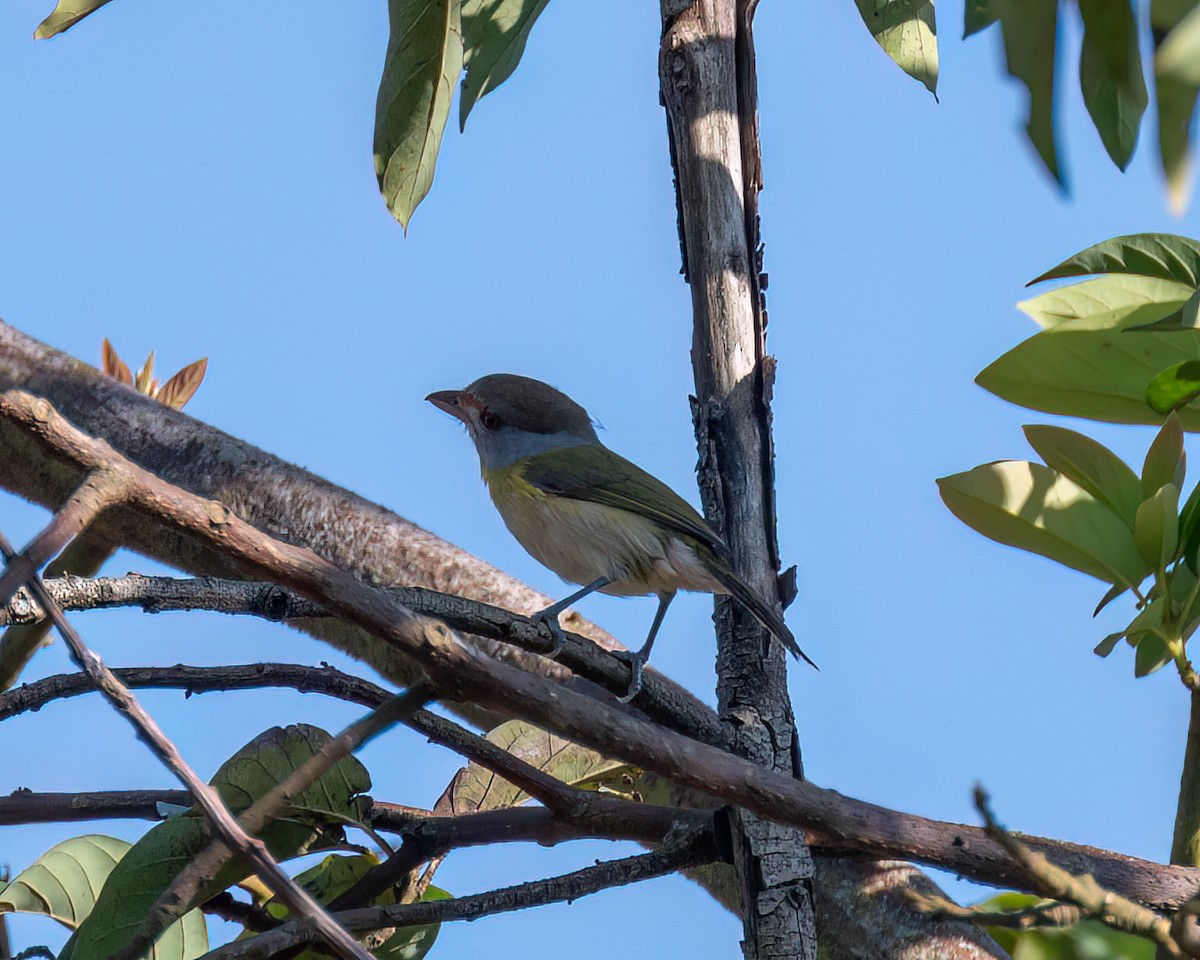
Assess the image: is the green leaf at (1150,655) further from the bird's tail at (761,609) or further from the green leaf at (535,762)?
the green leaf at (535,762)

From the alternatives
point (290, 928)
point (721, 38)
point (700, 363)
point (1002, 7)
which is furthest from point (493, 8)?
point (1002, 7)

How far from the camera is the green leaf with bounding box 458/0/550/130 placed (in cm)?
288

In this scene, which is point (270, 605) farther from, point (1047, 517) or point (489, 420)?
point (489, 420)

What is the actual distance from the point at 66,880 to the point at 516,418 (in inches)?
84.0

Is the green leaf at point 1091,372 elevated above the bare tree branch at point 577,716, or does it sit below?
above

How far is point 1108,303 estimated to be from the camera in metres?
2.10

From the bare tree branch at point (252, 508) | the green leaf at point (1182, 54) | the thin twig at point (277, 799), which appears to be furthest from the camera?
the bare tree branch at point (252, 508)

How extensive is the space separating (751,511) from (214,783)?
50.9 inches

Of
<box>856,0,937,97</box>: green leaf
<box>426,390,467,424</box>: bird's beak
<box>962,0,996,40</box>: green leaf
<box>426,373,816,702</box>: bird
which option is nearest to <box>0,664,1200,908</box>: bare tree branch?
<box>426,373,816,702</box>: bird

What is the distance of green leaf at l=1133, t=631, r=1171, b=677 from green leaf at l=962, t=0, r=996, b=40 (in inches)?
50.5

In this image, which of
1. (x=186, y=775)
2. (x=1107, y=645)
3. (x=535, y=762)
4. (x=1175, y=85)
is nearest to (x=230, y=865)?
(x=186, y=775)

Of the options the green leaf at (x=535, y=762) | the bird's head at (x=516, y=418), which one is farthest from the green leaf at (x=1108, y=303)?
the bird's head at (x=516, y=418)

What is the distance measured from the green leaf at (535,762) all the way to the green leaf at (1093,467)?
3.68 feet

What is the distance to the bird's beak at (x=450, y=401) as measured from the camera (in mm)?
4121
